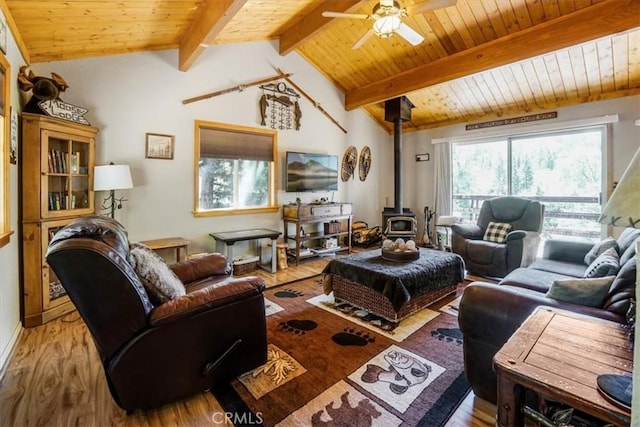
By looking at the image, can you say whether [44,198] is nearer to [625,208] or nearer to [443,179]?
[625,208]

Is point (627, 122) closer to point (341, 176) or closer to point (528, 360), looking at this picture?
point (341, 176)

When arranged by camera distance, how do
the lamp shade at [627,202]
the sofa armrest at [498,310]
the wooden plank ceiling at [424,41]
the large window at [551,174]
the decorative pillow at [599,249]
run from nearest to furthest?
the lamp shade at [627,202] → the sofa armrest at [498,310] → the decorative pillow at [599,249] → the wooden plank ceiling at [424,41] → the large window at [551,174]

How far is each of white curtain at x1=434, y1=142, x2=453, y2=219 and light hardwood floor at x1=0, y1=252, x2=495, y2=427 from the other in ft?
16.0

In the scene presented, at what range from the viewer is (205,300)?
1.66 meters

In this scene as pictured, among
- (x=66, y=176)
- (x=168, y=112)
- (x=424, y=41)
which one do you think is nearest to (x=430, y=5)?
(x=424, y=41)

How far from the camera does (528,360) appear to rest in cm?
101

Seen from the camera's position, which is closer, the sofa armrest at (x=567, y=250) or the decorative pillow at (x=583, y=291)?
the decorative pillow at (x=583, y=291)

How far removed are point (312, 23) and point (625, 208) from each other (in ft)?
14.0

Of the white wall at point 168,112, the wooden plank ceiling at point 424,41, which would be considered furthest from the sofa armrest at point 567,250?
the white wall at point 168,112

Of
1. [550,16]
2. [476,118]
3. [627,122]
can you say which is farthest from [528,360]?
[476,118]

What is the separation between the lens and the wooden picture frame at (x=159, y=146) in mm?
3717

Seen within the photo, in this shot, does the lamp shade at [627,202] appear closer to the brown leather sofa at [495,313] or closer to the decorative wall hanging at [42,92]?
the brown leather sofa at [495,313]

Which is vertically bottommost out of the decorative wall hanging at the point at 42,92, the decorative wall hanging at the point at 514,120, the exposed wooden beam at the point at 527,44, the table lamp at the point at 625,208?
the table lamp at the point at 625,208

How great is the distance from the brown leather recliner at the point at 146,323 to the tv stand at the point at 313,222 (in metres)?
2.87
